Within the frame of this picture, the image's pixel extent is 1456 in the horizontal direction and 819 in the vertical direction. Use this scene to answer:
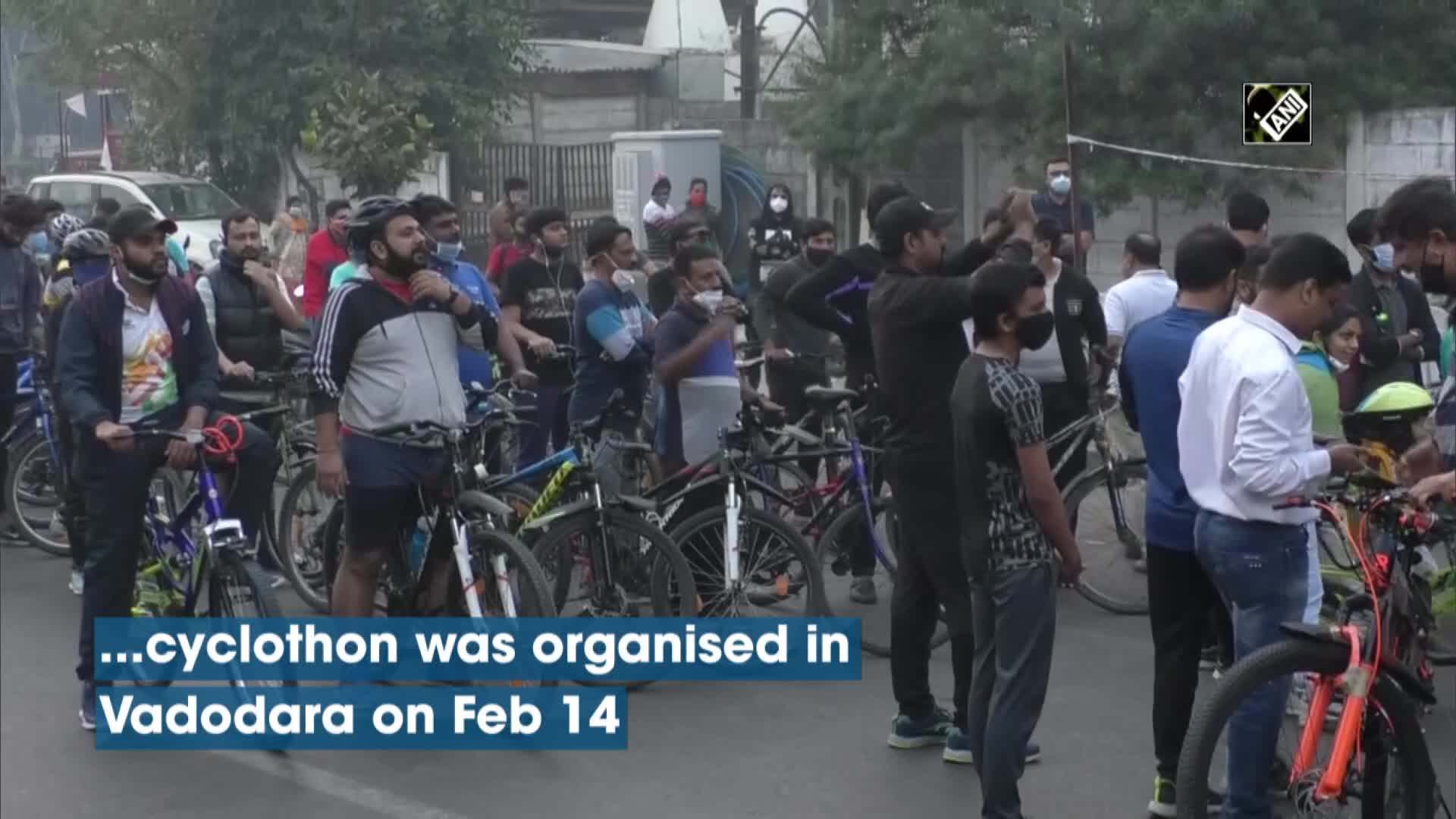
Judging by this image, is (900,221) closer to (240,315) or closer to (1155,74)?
(240,315)

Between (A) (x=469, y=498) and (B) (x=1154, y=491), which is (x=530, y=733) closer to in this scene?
(A) (x=469, y=498)

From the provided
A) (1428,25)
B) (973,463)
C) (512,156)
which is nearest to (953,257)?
(973,463)

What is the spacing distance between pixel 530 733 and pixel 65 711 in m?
1.93

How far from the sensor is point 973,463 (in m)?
5.77

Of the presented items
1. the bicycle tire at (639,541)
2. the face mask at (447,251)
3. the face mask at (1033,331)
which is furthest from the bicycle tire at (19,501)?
the face mask at (1033,331)

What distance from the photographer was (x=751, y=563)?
8258 mm

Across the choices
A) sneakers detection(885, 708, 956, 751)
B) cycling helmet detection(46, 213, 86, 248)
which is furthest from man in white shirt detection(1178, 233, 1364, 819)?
cycling helmet detection(46, 213, 86, 248)

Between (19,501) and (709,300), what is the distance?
4738 mm

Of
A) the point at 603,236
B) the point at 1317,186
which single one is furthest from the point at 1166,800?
the point at 1317,186

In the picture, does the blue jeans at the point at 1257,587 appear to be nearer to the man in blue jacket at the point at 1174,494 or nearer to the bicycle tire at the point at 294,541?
the man in blue jacket at the point at 1174,494

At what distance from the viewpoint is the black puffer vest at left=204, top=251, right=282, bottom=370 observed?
10.1 m

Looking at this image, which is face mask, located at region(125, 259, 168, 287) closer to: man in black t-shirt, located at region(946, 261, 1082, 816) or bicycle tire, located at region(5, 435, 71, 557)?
man in black t-shirt, located at region(946, 261, 1082, 816)

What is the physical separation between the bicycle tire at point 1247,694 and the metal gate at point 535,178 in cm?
1929

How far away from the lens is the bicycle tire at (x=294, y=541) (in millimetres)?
9508
